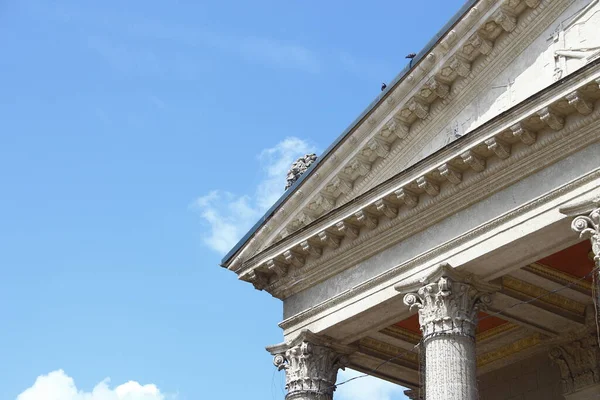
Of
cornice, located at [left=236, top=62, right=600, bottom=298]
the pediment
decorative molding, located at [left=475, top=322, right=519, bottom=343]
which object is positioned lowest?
decorative molding, located at [left=475, top=322, right=519, bottom=343]

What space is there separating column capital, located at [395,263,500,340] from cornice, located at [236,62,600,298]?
1212mm

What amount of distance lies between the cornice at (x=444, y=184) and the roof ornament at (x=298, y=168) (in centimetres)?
197

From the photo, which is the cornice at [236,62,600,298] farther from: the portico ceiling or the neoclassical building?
the portico ceiling

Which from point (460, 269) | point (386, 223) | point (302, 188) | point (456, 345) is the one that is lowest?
point (456, 345)

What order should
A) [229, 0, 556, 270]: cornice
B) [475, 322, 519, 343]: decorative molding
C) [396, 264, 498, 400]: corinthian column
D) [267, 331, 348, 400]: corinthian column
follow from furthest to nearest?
[475, 322, 519, 343]: decorative molding
[267, 331, 348, 400]: corinthian column
[229, 0, 556, 270]: cornice
[396, 264, 498, 400]: corinthian column

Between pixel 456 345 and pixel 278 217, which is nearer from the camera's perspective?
pixel 456 345

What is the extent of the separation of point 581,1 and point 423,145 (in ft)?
13.6

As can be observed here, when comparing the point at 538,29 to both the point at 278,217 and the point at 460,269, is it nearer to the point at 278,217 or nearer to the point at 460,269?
the point at 460,269

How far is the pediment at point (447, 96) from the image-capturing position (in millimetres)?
21172

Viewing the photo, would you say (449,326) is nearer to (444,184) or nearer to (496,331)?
(444,184)

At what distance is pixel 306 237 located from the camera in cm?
2339

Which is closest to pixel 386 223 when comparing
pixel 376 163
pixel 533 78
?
pixel 376 163

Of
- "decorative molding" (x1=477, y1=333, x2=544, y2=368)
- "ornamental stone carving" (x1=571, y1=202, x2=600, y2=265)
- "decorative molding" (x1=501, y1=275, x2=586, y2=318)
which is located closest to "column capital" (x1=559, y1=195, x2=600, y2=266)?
"ornamental stone carving" (x1=571, y1=202, x2=600, y2=265)

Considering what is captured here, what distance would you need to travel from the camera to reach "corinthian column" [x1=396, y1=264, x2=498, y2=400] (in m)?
20.2
